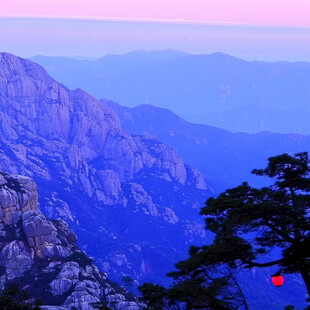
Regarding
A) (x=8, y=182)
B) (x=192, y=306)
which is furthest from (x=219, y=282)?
(x=8, y=182)

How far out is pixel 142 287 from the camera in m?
39.2

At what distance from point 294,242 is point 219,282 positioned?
5887 mm

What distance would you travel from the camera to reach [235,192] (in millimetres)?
38688

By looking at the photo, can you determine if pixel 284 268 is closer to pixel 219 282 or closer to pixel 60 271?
pixel 219 282

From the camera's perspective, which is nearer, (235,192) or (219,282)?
(219,282)

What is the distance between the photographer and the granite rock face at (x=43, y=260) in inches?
3631

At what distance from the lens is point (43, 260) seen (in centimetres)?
10638

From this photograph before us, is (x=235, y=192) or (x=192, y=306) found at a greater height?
(x=235, y=192)

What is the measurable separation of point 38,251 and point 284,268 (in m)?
80.3

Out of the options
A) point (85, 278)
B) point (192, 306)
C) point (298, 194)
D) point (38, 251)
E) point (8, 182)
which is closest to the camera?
point (192, 306)

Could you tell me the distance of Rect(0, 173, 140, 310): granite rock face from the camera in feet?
303

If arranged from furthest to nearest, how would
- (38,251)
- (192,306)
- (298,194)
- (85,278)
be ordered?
(38,251) → (85,278) → (298,194) → (192,306)

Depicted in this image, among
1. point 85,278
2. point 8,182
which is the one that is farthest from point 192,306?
point 8,182

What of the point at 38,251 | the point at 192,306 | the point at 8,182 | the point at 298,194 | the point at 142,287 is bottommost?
the point at 192,306
